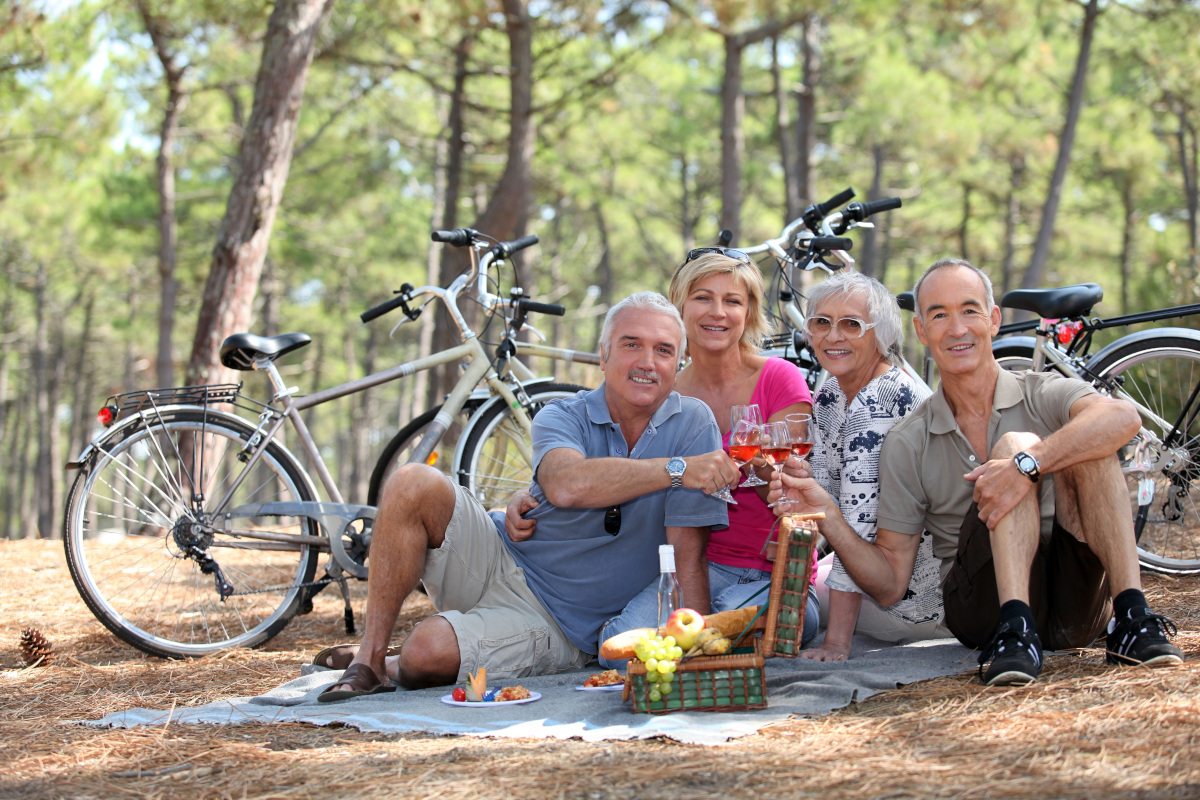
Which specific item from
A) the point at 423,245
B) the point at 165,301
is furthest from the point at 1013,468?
the point at 423,245

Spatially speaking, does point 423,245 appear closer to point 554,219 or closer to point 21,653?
point 554,219

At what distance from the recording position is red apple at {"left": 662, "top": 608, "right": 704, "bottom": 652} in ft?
7.73

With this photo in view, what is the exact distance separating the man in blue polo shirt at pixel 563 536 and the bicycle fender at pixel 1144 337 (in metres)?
1.84

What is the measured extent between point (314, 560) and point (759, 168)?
1485 centimetres

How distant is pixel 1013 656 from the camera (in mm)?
2406

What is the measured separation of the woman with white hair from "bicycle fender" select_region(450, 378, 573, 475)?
1.49 meters

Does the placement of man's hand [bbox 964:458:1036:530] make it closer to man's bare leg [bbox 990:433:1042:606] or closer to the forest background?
man's bare leg [bbox 990:433:1042:606]

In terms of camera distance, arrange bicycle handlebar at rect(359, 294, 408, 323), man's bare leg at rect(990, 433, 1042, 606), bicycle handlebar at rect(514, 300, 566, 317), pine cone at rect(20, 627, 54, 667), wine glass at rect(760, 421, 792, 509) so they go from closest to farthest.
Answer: wine glass at rect(760, 421, 792, 509) < man's bare leg at rect(990, 433, 1042, 606) < pine cone at rect(20, 627, 54, 667) < bicycle handlebar at rect(359, 294, 408, 323) < bicycle handlebar at rect(514, 300, 566, 317)

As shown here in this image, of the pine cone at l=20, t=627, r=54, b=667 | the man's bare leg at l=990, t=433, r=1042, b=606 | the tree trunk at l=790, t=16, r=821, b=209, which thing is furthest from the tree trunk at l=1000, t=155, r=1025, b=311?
the pine cone at l=20, t=627, r=54, b=667

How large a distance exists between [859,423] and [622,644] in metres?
1.09

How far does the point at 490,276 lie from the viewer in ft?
14.5

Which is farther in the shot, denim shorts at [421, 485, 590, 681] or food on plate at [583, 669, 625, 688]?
denim shorts at [421, 485, 590, 681]

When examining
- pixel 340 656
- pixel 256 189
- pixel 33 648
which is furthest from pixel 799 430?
pixel 256 189

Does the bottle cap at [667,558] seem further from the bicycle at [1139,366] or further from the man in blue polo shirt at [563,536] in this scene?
the bicycle at [1139,366]
